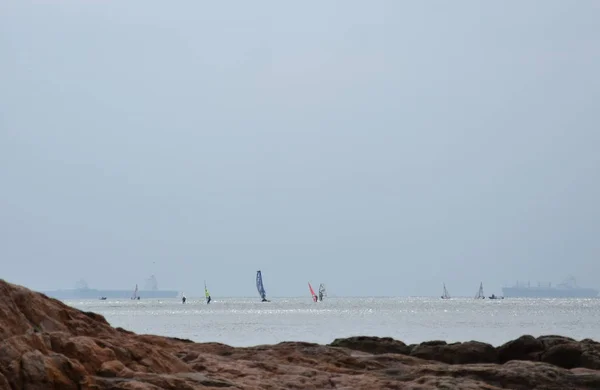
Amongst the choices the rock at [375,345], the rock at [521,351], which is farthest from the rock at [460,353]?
the rock at [375,345]

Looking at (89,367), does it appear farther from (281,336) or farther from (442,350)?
(281,336)

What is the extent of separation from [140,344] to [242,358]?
17.4ft

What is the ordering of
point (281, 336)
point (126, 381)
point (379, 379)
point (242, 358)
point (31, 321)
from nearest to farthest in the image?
point (126, 381)
point (31, 321)
point (379, 379)
point (242, 358)
point (281, 336)

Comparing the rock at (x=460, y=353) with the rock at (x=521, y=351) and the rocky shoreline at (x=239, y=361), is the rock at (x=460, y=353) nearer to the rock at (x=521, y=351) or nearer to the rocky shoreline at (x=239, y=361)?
the rocky shoreline at (x=239, y=361)

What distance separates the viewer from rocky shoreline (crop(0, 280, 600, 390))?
17734 millimetres

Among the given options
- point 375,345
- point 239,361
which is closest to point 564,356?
point 375,345

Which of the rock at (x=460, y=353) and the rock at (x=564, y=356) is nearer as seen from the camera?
the rock at (x=564, y=356)

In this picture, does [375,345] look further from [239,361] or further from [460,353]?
[239,361]

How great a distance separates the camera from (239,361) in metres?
24.7

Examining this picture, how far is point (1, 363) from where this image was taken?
16.9m

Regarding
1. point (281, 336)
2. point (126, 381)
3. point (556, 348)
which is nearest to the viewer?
point (126, 381)

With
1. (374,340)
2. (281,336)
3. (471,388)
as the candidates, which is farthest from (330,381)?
(281,336)

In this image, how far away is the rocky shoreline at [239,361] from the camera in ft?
→ 58.2

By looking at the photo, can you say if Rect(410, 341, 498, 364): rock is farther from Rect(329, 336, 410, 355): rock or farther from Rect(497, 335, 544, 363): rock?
Rect(329, 336, 410, 355): rock
